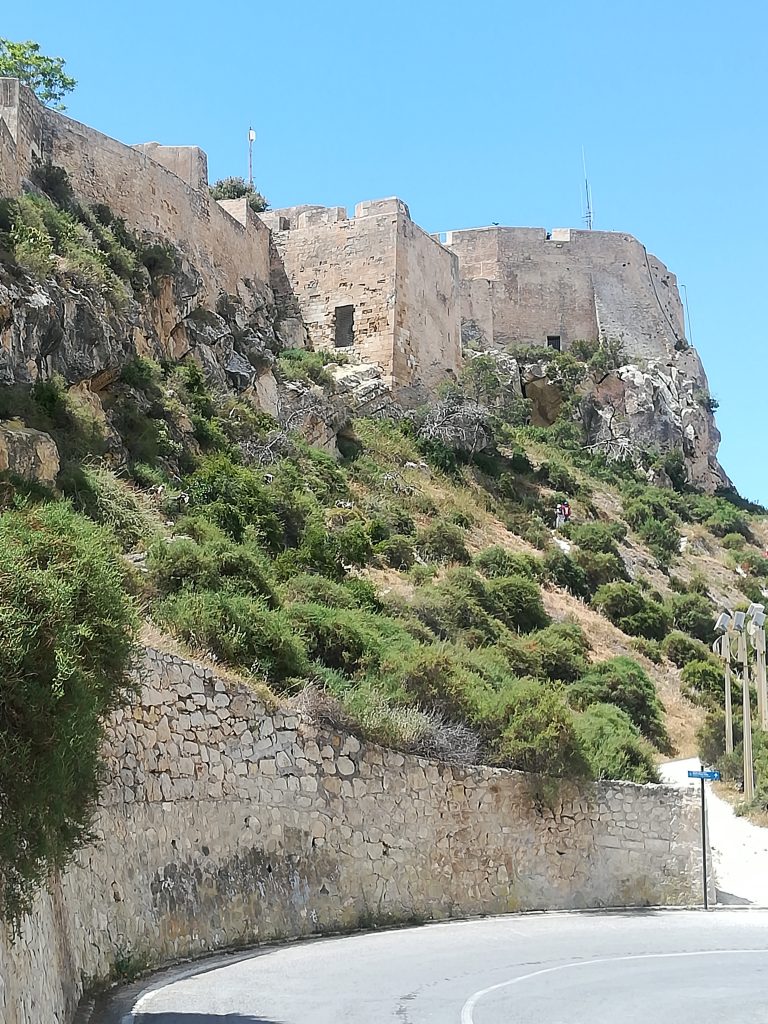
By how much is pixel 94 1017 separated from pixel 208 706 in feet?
12.6

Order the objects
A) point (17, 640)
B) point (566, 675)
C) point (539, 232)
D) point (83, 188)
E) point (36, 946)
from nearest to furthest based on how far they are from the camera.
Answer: point (17, 640), point (36, 946), point (566, 675), point (83, 188), point (539, 232)

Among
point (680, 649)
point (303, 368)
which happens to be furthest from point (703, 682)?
point (303, 368)

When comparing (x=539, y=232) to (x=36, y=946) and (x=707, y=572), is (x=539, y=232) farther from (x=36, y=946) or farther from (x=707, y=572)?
(x=36, y=946)

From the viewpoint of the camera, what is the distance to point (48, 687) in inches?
250

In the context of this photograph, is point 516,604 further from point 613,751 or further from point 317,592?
point 613,751

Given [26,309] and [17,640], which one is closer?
[17,640]

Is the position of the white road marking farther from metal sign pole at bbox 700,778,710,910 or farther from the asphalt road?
metal sign pole at bbox 700,778,710,910

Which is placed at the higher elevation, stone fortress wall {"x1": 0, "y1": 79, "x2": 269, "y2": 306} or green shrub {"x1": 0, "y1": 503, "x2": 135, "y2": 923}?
stone fortress wall {"x1": 0, "y1": 79, "x2": 269, "y2": 306}

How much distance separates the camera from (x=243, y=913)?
35.6 feet

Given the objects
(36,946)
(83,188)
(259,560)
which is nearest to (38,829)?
(36,946)

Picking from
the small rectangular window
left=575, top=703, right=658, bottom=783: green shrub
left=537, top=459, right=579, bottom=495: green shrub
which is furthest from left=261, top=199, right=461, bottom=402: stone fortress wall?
left=575, top=703, right=658, bottom=783: green shrub

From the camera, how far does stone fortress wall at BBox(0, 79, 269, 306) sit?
24.4m

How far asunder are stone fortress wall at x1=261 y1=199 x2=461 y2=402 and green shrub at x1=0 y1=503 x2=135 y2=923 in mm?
26080

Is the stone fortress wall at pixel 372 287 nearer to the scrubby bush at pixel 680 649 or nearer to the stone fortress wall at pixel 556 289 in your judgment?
the stone fortress wall at pixel 556 289
